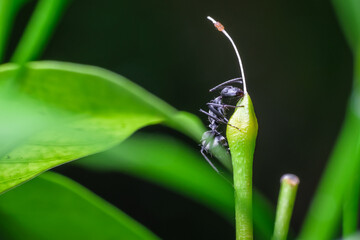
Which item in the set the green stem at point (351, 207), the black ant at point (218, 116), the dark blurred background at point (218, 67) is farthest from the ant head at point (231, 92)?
the dark blurred background at point (218, 67)

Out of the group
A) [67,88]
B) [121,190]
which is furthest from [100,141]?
[121,190]

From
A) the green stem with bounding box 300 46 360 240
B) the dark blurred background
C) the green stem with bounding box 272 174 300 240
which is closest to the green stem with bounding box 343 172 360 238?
the green stem with bounding box 300 46 360 240

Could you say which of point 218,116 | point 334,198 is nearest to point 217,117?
point 218,116

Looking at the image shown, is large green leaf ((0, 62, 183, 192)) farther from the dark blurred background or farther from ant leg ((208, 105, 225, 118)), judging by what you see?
the dark blurred background

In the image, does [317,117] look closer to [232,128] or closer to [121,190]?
[121,190]

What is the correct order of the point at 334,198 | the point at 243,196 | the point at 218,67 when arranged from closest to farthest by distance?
1. the point at 243,196
2. the point at 334,198
3. the point at 218,67

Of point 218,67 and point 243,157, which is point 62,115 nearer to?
point 243,157

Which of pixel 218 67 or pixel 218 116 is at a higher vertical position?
pixel 218 116
